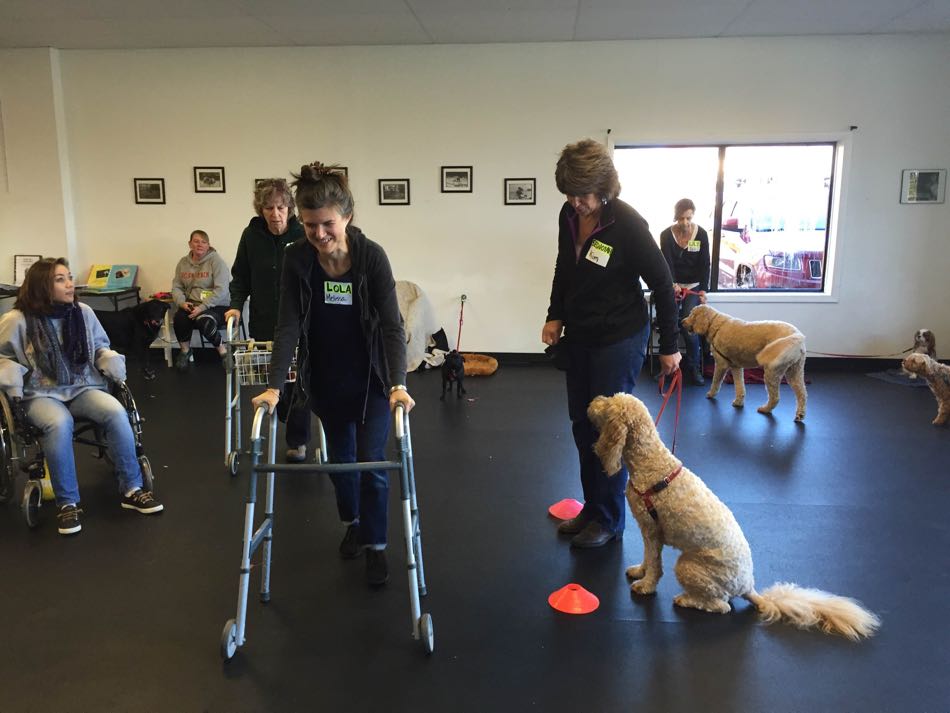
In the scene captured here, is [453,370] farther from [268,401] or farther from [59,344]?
[268,401]

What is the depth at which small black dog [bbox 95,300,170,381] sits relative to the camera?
19.4 ft

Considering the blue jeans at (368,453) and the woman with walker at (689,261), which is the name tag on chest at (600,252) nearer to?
the blue jeans at (368,453)

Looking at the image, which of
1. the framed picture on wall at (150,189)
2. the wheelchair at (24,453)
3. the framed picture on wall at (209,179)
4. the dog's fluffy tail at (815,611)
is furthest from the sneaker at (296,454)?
the framed picture on wall at (150,189)

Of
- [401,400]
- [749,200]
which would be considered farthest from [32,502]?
[749,200]

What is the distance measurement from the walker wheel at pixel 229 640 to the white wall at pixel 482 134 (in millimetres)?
4816

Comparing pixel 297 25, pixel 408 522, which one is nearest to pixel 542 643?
pixel 408 522

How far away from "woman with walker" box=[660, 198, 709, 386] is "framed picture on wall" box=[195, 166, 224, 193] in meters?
4.30

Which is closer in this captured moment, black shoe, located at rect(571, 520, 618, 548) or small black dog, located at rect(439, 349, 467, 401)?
black shoe, located at rect(571, 520, 618, 548)

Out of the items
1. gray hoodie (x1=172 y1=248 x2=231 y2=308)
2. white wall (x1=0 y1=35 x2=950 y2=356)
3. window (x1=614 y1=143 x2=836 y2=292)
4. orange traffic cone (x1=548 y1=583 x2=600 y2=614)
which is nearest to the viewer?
orange traffic cone (x1=548 y1=583 x2=600 y2=614)

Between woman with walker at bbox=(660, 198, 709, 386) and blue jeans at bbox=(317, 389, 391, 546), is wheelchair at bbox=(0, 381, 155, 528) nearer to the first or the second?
blue jeans at bbox=(317, 389, 391, 546)

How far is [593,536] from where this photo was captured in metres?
2.76

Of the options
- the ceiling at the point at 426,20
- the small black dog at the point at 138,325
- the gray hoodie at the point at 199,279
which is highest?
the ceiling at the point at 426,20

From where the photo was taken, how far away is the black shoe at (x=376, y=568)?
244 centimetres

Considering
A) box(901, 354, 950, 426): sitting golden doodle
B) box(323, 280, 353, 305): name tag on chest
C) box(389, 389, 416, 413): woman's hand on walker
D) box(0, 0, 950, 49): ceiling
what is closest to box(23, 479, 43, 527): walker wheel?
box(323, 280, 353, 305): name tag on chest
